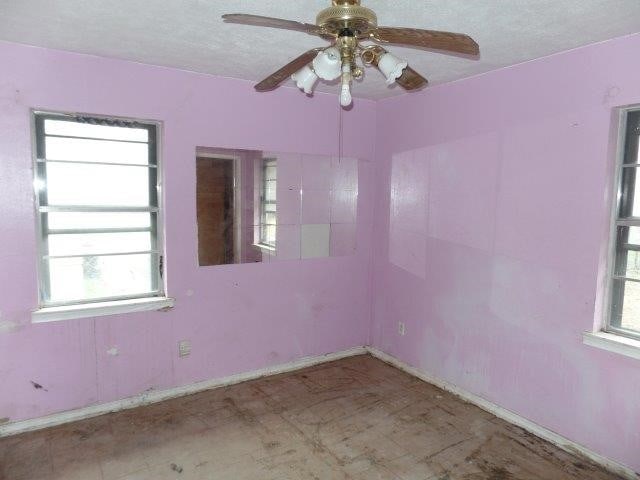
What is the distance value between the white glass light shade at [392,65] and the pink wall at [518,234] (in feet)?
4.69

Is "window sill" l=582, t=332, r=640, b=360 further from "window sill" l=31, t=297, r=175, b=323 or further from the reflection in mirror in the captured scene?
"window sill" l=31, t=297, r=175, b=323

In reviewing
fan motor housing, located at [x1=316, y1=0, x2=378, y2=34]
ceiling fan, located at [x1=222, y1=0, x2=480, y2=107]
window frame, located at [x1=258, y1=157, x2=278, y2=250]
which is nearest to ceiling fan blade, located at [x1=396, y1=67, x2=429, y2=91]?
ceiling fan, located at [x1=222, y1=0, x2=480, y2=107]

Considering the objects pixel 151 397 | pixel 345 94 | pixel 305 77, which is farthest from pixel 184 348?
pixel 345 94

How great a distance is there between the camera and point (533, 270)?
2703 mm

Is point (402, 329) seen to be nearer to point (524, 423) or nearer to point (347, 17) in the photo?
point (524, 423)

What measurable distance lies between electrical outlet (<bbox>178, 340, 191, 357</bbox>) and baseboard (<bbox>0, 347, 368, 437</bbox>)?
0.25 metres

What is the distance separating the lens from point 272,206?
3412 mm

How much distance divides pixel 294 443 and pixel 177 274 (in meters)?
1.38

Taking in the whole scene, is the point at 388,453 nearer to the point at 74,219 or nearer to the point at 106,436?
the point at 106,436

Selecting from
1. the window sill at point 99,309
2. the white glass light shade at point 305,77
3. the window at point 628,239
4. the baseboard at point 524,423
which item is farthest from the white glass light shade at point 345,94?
the baseboard at point 524,423

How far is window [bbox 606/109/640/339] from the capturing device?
7.75ft

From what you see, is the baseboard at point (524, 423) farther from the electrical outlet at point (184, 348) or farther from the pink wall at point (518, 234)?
the electrical outlet at point (184, 348)

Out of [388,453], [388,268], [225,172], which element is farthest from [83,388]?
[388,268]

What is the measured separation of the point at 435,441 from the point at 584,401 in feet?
2.91
